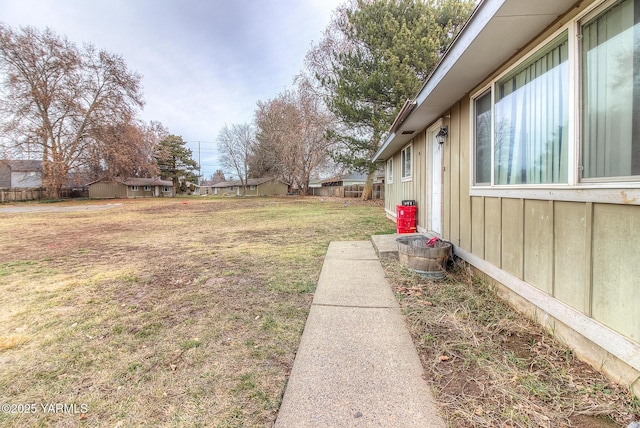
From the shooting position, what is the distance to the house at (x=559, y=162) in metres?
Result: 1.68

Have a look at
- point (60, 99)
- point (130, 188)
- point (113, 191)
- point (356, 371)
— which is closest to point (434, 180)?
point (356, 371)

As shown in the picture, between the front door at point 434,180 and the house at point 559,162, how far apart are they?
48.7 inches

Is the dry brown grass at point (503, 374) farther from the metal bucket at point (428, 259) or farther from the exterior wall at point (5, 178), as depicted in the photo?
the exterior wall at point (5, 178)

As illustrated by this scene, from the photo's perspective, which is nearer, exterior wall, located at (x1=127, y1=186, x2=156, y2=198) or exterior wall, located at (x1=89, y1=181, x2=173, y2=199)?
exterior wall, located at (x1=89, y1=181, x2=173, y2=199)

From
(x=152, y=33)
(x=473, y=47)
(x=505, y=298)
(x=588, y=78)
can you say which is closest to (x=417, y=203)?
(x=505, y=298)

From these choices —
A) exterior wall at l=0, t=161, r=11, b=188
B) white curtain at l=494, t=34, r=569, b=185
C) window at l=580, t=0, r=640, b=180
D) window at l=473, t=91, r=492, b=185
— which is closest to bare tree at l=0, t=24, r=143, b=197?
exterior wall at l=0, t=161, r=11, b=188

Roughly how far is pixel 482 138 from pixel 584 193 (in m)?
1.78

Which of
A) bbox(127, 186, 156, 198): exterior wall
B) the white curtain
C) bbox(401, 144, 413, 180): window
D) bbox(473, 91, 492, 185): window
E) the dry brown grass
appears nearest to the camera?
the dry brown grass

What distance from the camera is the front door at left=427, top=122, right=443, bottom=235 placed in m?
4.99

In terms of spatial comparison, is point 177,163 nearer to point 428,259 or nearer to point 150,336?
point 150,336

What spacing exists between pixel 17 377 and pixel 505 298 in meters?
4.11

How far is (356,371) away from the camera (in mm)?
1941

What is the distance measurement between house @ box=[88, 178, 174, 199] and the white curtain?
39812 millimetres

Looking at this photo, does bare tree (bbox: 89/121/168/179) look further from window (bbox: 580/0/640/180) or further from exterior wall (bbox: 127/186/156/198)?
window (bbox: 580/0/640/180)
